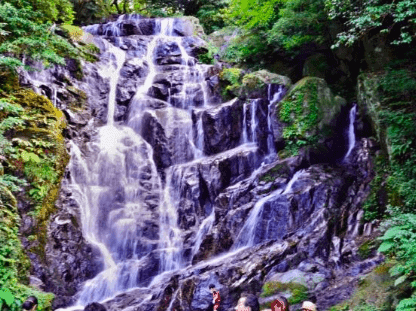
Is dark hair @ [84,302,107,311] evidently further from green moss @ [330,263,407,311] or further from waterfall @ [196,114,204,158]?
waterfall @ [196,114,204,158]

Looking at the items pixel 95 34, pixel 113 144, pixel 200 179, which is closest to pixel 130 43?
pixel 95 34

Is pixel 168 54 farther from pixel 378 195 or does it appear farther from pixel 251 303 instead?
pixel 251 303

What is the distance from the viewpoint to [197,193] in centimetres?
1302

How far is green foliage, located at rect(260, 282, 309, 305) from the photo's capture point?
24.6 feet

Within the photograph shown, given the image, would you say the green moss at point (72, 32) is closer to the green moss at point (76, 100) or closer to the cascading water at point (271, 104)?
the green moss at point (76, 100)

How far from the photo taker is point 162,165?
47.0 feet

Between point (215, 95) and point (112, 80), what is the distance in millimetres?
4770

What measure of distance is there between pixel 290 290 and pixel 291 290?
0.06 ft

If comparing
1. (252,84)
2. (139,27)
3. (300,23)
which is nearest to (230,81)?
(252,84)

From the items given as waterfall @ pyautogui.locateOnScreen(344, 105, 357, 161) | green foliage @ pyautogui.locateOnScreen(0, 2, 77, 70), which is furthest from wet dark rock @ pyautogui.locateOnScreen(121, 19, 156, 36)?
waterfall @ pyautogui.locateOnScreen(344, 105, 357, 161)

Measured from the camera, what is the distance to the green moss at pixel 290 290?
7510 mm

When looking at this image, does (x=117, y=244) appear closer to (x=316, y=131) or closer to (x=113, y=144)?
(x=113, y=144)

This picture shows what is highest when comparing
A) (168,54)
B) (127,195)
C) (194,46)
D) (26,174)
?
(194,46)

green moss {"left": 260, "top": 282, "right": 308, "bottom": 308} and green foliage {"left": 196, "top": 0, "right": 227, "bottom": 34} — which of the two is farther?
green foliage {"left": 196, "top": 0, "right": 227, "bottom": 34}
